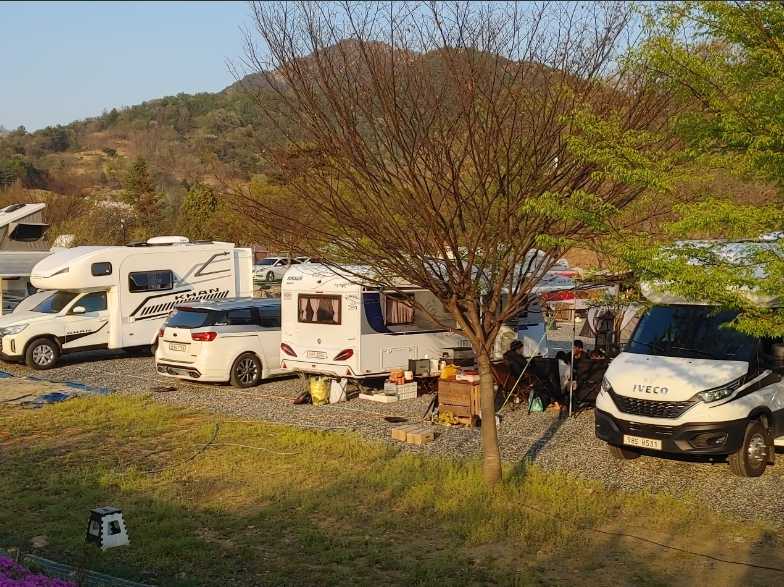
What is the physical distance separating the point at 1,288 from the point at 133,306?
14.7ft

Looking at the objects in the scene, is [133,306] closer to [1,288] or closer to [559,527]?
[1,288]

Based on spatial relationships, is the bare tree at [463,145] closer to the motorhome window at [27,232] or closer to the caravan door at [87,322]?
the caravan door at [87,322]

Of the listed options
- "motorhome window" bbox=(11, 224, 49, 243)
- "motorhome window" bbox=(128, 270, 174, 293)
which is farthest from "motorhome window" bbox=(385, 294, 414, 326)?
"motorhome window" bbox=(11, 224, 49, 243)

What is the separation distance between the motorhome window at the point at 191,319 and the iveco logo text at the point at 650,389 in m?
8.54

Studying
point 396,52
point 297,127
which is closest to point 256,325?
point 297,127

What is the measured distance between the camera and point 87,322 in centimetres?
1947

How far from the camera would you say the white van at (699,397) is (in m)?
9.75

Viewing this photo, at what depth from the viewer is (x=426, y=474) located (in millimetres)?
9508

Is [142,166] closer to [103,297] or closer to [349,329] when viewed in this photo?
[103,297]

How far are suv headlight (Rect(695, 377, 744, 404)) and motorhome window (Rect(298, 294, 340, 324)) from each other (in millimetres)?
6579

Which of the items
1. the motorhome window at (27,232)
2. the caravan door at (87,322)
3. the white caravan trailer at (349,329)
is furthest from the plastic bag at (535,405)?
the motorhome window at (27,232)

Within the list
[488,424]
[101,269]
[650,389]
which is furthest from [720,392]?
[101,269]

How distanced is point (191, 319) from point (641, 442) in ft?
29.7

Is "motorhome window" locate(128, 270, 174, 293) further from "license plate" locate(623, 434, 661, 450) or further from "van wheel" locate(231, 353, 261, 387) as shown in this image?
"license plate" locate(623, 434, 661, 450)
